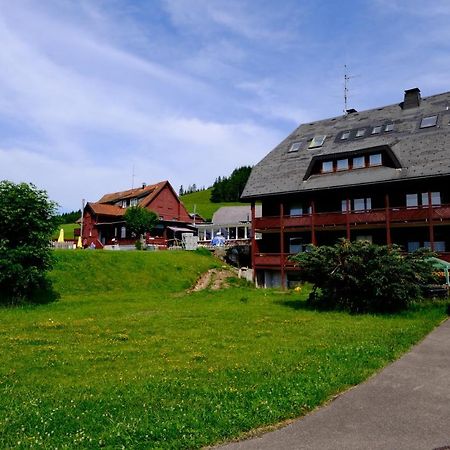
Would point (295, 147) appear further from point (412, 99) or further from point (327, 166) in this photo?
point (412, 99)

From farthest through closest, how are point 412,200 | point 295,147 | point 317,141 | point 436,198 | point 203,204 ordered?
point 203,204 → point 295,147 → point 317,141 → point 412,200 → point 436,198

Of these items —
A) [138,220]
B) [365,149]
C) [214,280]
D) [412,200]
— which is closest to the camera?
[412,200]

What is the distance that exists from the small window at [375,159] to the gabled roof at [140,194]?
3559 centimetres

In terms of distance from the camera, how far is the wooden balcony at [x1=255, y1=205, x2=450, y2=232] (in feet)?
99.9

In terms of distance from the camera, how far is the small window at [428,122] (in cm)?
3462

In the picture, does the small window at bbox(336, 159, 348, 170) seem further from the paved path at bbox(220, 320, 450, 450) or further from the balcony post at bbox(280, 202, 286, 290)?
the paved path at bbox(220, 320, 450, 450)

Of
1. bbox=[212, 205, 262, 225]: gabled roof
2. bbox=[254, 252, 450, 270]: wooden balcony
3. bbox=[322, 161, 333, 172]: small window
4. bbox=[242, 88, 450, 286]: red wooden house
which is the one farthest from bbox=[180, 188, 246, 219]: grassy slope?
bbox=[322, 161, 333, 172]: small window

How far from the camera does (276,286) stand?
37844mm

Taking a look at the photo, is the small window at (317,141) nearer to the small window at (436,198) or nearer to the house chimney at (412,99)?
the house chimney at (412,99)

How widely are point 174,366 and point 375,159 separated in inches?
1132

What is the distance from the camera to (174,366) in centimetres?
1076

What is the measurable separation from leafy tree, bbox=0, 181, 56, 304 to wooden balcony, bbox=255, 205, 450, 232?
62.3ft

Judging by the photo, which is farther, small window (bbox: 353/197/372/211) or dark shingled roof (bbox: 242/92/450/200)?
small window (bbox: 353/197/372/211)

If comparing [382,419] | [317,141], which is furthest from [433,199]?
[382,419]
